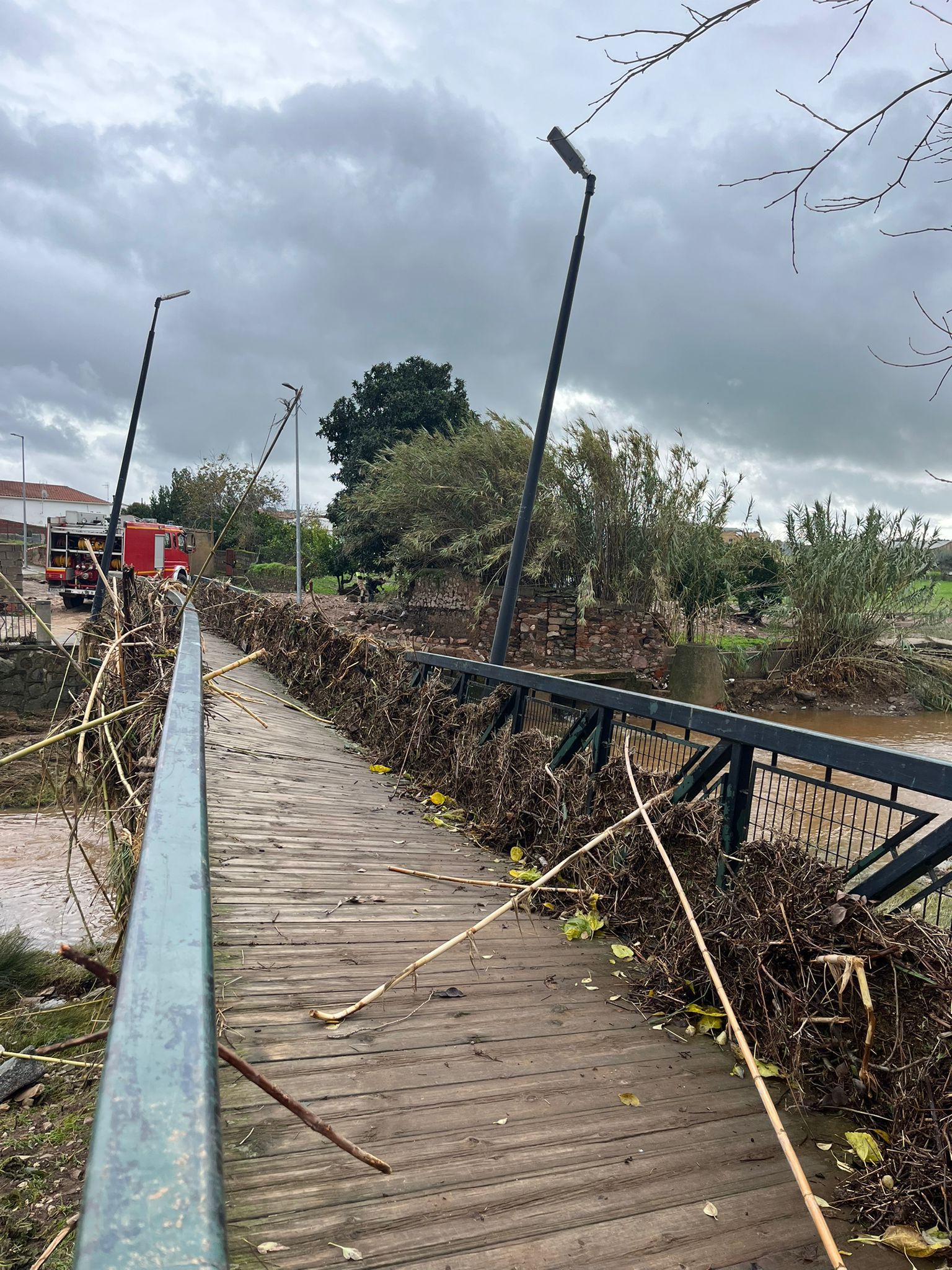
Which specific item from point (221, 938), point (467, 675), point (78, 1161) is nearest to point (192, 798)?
point (221, 938)

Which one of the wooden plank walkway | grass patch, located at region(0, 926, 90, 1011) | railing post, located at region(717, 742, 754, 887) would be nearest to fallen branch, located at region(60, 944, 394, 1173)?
the wooden plank walkway

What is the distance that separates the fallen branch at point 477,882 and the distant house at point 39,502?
346ft

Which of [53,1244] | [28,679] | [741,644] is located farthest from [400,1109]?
[28,679]

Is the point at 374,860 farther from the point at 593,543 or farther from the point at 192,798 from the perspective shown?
the point at 593,543

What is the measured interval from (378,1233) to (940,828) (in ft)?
7.37

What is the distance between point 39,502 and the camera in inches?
4370

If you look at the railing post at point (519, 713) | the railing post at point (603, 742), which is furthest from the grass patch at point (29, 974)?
the railing post at point (603, 742)

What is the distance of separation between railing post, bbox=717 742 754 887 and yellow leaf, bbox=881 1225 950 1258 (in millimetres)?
1724

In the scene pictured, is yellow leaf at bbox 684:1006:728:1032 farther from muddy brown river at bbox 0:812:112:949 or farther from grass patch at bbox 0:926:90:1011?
muddy brown river at bbox 0:812:112:949

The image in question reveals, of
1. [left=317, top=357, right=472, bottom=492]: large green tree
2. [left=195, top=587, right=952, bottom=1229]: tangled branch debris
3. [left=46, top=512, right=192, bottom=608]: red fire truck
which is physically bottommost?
[left=195, top=587, right=952, bottom=1229]: tangled branch debris

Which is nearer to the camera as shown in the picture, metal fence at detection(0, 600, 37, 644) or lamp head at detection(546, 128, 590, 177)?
lamp head at detection(546, 128, 590, 177)

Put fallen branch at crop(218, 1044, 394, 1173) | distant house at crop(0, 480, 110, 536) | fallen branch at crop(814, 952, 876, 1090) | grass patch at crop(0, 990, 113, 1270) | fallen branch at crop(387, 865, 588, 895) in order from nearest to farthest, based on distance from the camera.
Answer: fallen branch at crop(218, 1044, 394, 1173), fallen branch at crop(814, 952, 876, 1090), grass patch at crop(0, 990, 113, 1270), fallen branch at crop(387, 865, 588, 895), distant house at crop(0, 480, 110, 536)

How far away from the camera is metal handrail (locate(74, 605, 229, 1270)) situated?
0.72 meters

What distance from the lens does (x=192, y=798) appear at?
2344mm
